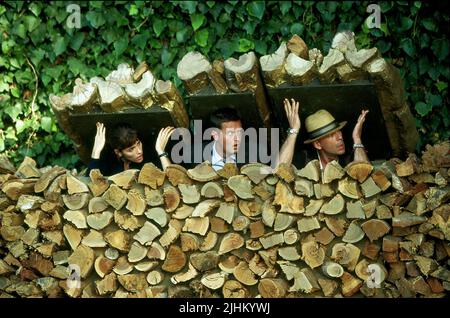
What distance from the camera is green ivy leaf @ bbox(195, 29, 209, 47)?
6098 millimetres

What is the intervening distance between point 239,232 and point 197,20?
1.83 meters

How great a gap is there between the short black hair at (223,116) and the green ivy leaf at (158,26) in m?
1.17

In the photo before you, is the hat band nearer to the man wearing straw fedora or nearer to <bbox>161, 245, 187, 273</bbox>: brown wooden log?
the man wearing straw fedora

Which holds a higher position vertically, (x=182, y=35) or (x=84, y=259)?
(x=182, y=35)

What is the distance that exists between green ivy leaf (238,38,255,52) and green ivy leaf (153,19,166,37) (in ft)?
1.79

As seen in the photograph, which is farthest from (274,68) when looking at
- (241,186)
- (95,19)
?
(95,19)

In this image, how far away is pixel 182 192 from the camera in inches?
191

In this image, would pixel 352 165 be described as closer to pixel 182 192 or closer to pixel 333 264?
pixel 333 264

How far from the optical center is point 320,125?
518 centimetres

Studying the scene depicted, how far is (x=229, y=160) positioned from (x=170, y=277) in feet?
2.44

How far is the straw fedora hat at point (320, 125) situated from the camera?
517cm

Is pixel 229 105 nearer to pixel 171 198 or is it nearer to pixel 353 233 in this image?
pixel 171 198

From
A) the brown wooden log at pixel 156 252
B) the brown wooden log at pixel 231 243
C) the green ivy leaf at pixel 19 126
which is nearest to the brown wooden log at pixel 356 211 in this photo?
the brown wooden log at pixel 231 243
